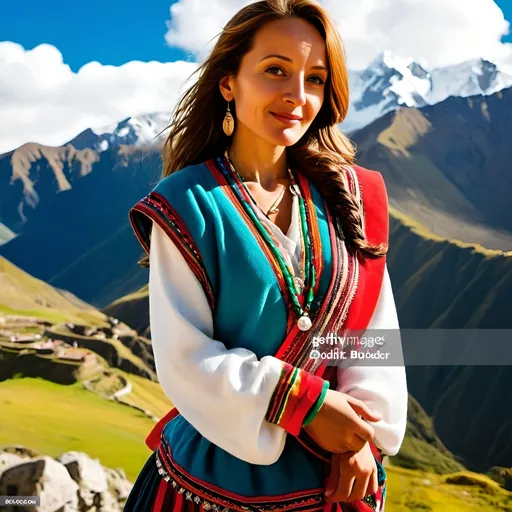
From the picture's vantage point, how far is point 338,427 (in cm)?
96

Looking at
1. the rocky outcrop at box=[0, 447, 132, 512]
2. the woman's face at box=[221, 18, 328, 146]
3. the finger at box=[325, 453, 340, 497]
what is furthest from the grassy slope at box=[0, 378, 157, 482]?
the woman's face at box=[221, 18, 328, 146]

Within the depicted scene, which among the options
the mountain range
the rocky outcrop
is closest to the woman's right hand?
the rocky outcrop

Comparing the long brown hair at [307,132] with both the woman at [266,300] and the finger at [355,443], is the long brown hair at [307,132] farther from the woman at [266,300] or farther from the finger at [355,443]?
the finger at [355,443]

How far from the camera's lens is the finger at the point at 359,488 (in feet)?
3.30

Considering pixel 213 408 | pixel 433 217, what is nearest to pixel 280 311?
pixel 213 408

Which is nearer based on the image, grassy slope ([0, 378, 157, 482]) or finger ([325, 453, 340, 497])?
finger ([325, 453, 340, 497])

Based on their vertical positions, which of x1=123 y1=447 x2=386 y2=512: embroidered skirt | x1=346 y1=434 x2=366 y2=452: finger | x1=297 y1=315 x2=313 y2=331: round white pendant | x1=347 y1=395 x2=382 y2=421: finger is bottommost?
x1=123 y1=447 x2=386 y2=512: embroidered skirt

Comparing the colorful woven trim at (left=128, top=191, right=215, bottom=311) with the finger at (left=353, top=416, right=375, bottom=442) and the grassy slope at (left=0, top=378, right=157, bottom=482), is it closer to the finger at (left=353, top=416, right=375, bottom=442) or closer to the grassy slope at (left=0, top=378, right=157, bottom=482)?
the finger at (left=353, top=416, right=375, bottom=442)

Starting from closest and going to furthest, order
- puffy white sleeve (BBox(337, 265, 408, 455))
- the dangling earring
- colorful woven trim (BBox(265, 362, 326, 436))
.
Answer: colorful woven trim (BBox(265, 362, 326, 436)) < puffy white sleeve (BBox(337, 265, 408, 455)) < the dangling earring

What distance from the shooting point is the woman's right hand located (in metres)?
0.96

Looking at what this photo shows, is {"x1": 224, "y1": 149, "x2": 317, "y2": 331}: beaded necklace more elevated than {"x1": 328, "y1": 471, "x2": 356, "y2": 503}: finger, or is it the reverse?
{"x1": 224, "y1": 149, "x2": 317, "y2": 331}: beaded necklace

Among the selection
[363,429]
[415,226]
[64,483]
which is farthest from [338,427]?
[415,226]

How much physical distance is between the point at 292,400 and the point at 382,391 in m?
0.20

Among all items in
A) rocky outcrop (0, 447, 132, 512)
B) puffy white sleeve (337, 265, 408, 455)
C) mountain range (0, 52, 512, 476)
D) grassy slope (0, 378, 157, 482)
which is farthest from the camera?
mountain range (0, 52, 512, 476)
